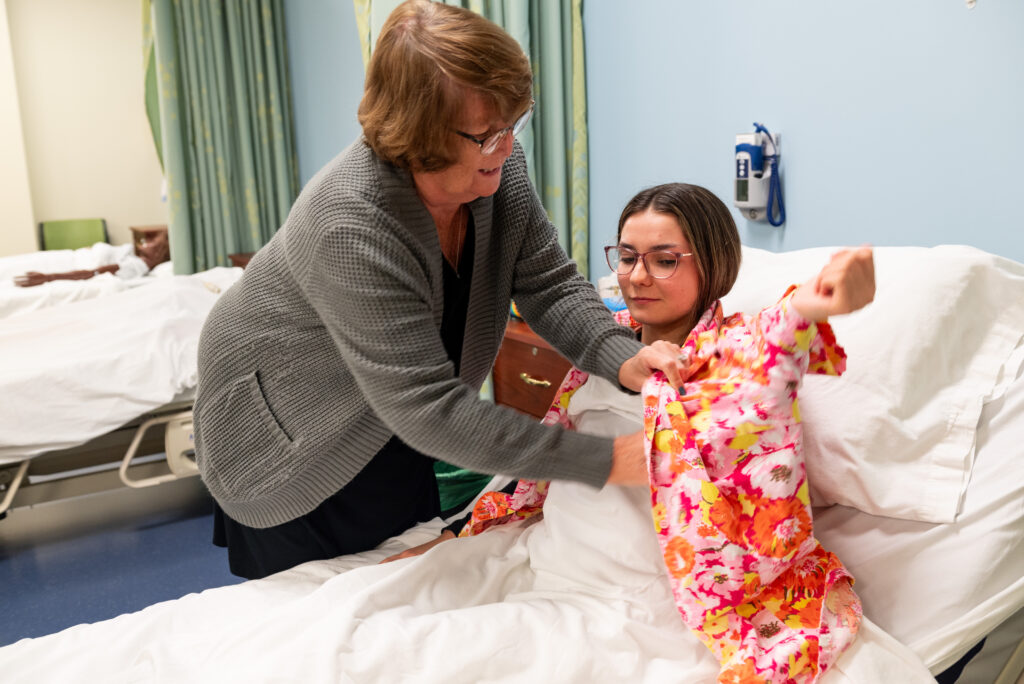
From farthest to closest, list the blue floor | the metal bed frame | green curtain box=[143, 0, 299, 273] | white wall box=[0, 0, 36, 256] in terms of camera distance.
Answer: white wall box=[0, 0, 36, 256] < green curtain box=[143, 0, 299, 273] < the metal bed frame < the blue floor

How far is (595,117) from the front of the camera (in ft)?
8.23

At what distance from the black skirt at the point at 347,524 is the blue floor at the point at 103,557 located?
1.13 meters

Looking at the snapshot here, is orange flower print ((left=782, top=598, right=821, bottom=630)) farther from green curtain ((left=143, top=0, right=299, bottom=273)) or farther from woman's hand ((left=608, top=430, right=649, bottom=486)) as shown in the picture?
green curtain ((left=143, top=0, right=299, bottom=273))

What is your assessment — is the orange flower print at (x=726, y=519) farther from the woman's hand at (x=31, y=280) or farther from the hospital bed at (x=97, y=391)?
the woman's hand at (x=31, y=280)

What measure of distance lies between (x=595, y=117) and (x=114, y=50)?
15.0 feet

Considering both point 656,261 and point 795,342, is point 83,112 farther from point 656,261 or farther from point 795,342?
point 795,342

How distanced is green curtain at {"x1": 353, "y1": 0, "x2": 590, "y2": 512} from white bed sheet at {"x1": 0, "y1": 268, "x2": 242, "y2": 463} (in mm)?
1136

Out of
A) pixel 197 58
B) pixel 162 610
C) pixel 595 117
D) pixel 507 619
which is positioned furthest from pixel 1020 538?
pixel 197 58

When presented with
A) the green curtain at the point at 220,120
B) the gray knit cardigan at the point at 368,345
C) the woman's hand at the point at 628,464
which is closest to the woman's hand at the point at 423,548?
the gray knit cardigan at the point at 368,345

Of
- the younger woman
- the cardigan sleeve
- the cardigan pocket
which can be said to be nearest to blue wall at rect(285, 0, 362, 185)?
the cardigan sleeve

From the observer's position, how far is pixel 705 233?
4.45 ft

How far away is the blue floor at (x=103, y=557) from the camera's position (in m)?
2.36

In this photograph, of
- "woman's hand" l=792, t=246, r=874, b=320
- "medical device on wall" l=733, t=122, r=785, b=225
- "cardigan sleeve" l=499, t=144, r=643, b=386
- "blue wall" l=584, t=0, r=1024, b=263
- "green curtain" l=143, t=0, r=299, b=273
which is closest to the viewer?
"woman's hand" l=792, t=246, r=874, b=320

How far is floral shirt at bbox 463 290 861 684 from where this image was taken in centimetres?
104
